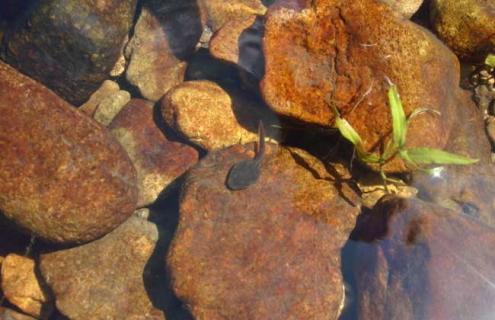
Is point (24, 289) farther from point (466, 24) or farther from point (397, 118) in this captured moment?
point (466, 24)

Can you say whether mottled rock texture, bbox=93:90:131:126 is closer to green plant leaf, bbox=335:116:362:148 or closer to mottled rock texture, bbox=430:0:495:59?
green plant leaf, bbox=335:116:362:148

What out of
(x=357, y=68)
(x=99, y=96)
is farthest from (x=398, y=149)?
(x=99, y=96)

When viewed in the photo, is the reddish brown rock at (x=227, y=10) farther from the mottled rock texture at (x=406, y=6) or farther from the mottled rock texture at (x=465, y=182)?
the mottled rock texture at (x=465, y=182)

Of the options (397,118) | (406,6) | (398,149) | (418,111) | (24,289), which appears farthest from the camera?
(406,6)

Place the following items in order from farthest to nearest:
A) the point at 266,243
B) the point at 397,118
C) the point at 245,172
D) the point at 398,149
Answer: the point at 245,172
the point at 266,243
the point at 398,149
the point at 397,118

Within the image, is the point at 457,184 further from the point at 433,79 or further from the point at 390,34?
the point at 390,34

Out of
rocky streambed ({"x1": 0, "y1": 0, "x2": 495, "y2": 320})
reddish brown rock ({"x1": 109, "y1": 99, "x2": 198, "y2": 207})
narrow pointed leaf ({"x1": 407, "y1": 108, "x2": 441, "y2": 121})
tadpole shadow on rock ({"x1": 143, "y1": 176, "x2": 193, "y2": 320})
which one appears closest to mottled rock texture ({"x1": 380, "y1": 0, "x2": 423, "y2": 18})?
rocky streambed ({"x1": 0, "y1": 0, "x2": 495, "y2": 320})

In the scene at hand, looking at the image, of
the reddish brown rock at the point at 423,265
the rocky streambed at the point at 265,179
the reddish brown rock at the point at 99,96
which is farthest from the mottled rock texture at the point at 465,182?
the reddish brown rock at the point at 99,96
